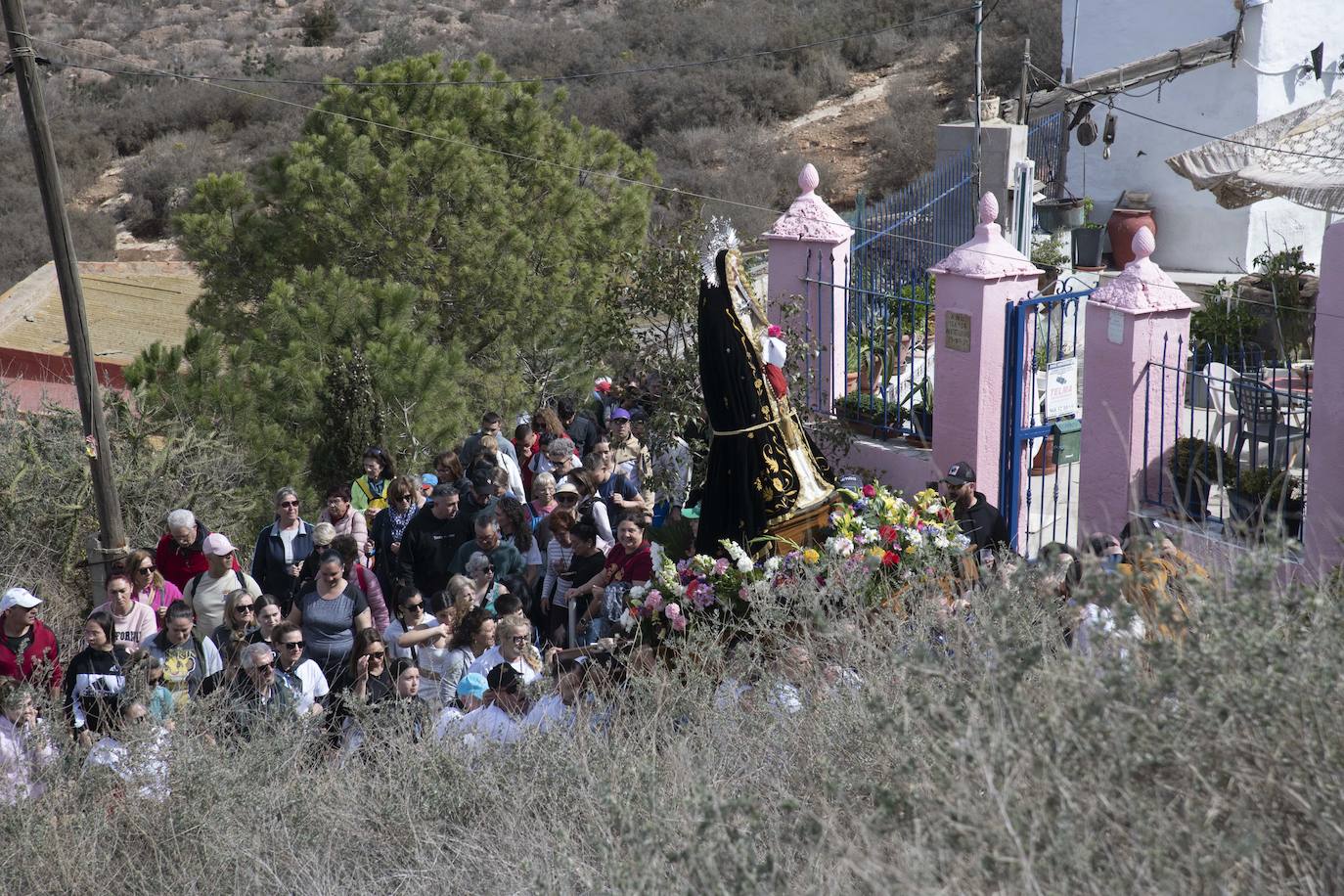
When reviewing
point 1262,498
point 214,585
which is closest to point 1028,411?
point 1262,498

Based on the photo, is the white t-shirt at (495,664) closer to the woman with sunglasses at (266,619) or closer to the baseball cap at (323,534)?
the woman with sunglasses at (266,619)

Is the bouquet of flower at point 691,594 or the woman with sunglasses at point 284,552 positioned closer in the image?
the bouquet of flower at point 691,594

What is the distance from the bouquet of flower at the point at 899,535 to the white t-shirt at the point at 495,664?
151 centimetres

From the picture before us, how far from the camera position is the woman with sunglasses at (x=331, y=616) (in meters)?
6.69

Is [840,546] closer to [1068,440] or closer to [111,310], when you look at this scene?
[1068,440]

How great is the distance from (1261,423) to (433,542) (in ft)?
15.7

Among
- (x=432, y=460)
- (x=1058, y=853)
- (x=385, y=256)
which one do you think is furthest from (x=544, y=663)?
(x=385, y=256)

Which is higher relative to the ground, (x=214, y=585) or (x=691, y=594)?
(x=691, y=594)

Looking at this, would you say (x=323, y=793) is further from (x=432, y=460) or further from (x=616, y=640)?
(x=432, y=460)

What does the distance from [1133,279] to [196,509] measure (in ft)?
20.9

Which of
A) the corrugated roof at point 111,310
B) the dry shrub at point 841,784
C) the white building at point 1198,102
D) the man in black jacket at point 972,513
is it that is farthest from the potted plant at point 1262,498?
the corrugated roof at point 111,310

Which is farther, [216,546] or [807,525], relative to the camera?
[807,525]

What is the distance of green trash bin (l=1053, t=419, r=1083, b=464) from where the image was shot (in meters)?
8.84

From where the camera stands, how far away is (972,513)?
284 inches
